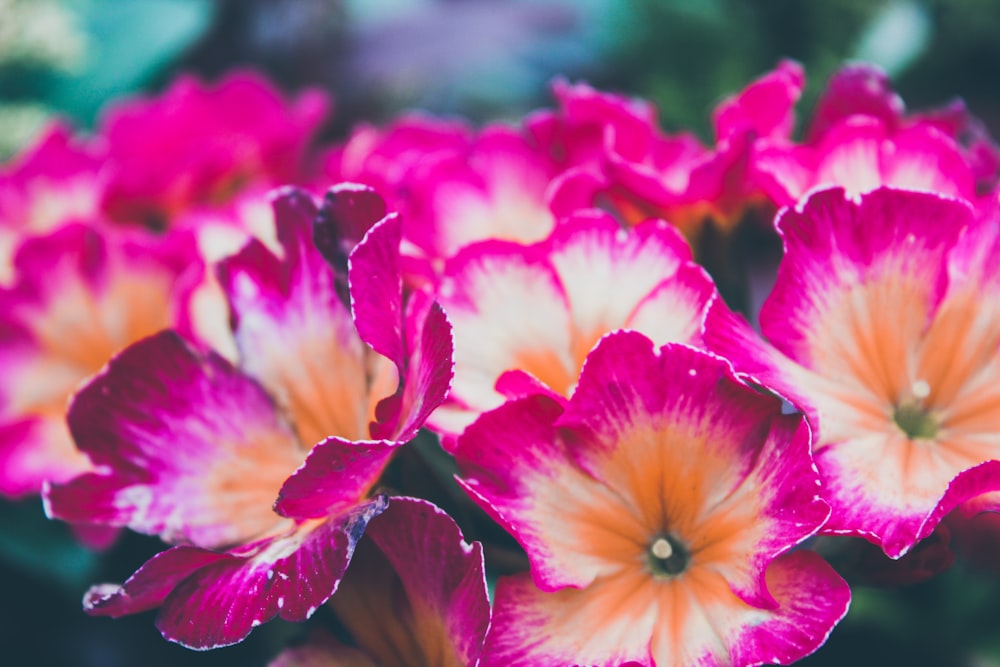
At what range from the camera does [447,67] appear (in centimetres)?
130

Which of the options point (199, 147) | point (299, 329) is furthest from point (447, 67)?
point (299, 329)

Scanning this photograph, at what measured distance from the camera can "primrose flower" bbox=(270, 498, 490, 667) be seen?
0.98 feet

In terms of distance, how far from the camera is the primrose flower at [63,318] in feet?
1.62

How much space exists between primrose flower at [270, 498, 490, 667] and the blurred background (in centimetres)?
15

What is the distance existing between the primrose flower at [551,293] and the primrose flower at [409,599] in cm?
6

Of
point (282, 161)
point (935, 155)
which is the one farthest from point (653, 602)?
point (282, 161)

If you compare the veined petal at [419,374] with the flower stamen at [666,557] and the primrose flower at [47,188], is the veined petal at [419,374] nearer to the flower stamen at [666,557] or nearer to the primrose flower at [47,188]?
the flower stamen at [666,557]

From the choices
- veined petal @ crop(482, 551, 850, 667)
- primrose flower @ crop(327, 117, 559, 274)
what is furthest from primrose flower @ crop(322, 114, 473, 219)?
veined petal @ crop(482, 551, 850, 667)

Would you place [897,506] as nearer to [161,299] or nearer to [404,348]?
[404,348]

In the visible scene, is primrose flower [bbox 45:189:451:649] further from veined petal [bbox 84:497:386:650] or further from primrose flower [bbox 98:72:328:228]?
primrose flower [bbox 98:72:328:228]

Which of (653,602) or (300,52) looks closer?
(653,602)

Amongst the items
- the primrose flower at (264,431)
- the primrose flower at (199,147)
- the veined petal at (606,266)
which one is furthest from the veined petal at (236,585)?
the primrose flower at (199,147)

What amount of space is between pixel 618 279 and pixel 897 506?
0.39 ft

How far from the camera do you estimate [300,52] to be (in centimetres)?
128
